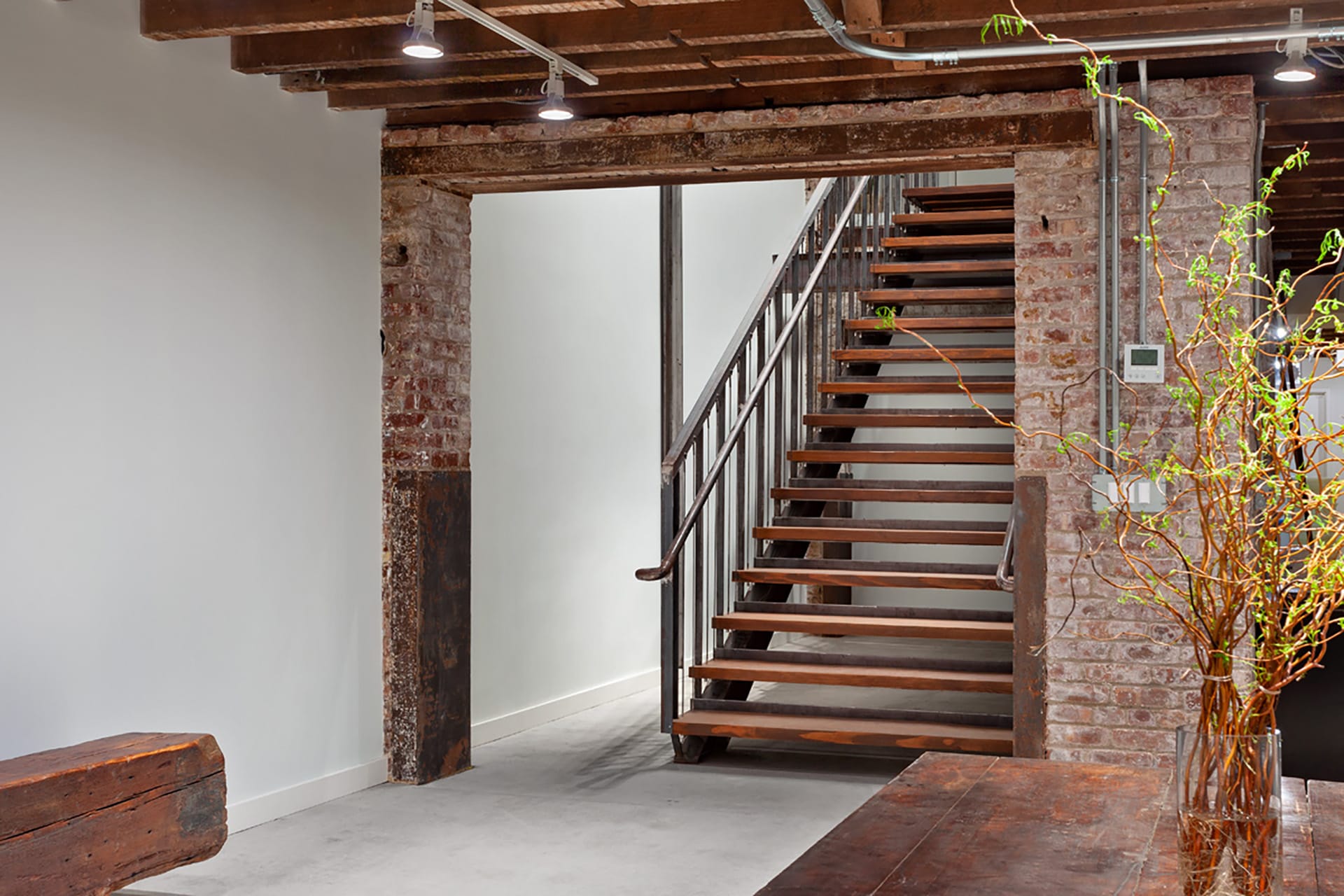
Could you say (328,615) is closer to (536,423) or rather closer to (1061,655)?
(536,423)

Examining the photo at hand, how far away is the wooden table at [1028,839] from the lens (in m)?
1.80

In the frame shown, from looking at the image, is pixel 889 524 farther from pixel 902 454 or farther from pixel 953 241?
pixel 953 241

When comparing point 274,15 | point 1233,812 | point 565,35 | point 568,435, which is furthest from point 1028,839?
point 568,435

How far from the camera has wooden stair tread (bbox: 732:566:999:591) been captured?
226 inches

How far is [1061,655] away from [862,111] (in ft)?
Answer: 6.43

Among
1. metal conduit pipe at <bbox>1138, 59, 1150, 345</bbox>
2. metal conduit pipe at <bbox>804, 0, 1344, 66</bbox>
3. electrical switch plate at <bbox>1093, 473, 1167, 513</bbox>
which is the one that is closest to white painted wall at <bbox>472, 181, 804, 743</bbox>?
metal conduit pipe at <bbox>804, 0, 1344, 66</bbox>

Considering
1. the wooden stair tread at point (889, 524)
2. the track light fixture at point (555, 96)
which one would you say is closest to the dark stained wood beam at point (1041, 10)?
the track light fixture at point (555, 96)

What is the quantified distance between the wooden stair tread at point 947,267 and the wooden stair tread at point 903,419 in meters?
0.85

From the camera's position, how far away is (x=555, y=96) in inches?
166

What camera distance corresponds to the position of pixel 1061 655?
14.8ft

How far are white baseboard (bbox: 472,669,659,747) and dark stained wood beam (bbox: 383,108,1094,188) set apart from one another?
2.40 metres

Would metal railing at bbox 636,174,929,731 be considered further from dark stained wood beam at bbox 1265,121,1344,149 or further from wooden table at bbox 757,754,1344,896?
wooden table at bbox 757,754,1344,896

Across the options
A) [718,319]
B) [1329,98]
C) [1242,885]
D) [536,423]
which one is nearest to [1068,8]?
[1329,98]

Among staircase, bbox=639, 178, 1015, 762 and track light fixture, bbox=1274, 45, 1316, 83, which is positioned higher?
track light fixture, bbox=1274, 45, 1316, 83
